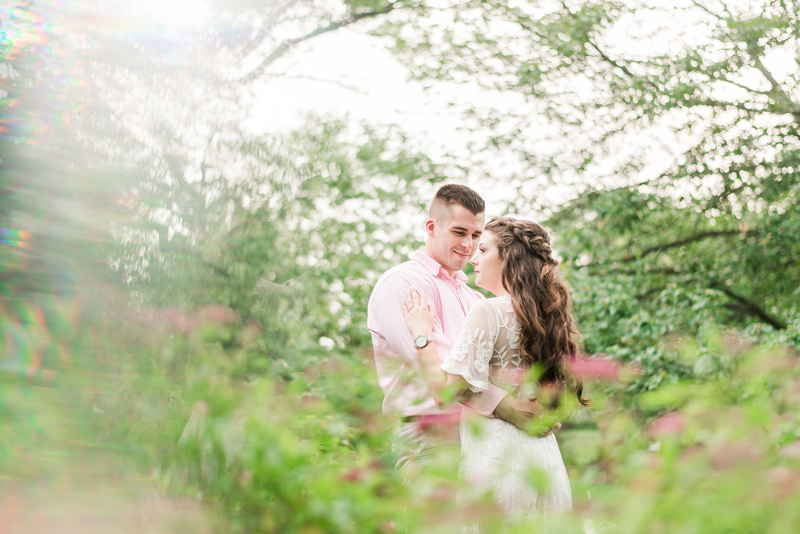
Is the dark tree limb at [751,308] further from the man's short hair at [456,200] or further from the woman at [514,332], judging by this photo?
the woman at [514,332]

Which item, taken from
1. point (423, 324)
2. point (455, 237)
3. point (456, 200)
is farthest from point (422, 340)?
point (456, 200)

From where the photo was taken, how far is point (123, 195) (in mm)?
4750

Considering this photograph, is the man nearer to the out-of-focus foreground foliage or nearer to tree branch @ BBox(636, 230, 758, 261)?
the out-of-focus foreground foliage

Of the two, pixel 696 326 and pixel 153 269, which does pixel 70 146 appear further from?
pixel 696 326

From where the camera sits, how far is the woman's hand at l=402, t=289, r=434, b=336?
313cm

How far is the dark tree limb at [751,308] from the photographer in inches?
348

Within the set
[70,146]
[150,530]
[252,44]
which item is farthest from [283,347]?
[150,530]

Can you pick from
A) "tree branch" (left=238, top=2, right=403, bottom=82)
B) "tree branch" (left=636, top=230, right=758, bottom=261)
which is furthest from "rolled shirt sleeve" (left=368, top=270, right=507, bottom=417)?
"tree branch" (left=636, top=230, right=758, bottom=261)

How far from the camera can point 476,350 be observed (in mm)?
2816

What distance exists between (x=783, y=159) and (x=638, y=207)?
1.85 meters

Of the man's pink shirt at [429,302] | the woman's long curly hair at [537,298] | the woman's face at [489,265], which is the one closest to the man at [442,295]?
the man's pink shirt at [429,302]

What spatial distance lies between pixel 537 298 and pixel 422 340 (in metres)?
0.57

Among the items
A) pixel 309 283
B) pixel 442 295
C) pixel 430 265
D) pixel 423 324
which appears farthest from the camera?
pixel 309 283

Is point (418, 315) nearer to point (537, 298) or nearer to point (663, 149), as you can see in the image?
point (537, 298)
